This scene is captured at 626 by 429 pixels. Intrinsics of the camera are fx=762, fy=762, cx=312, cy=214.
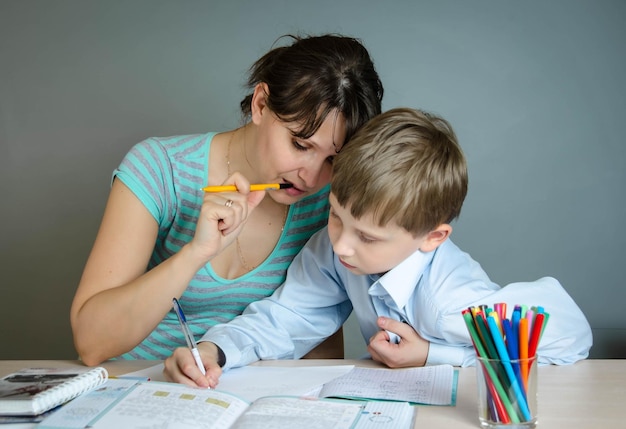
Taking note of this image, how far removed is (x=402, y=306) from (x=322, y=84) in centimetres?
44

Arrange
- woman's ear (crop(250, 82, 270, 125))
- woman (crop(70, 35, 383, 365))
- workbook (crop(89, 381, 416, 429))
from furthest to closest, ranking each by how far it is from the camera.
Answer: woman's ear (crop(250, 82, 270, 125)), woman (crop(70, 35, 383, 365)), workbook (crop(89, 381, 416, 429))

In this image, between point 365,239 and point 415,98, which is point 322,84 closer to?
point 365,239

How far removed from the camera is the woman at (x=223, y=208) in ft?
4.62

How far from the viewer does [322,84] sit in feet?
4.72

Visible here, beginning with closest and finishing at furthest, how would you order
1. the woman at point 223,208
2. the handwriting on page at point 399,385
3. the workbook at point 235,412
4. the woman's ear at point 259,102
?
the workbook at point 235,412, the handwriting on page at point 399,385, the woman at point 223,208, the woman's ear at point 259,102

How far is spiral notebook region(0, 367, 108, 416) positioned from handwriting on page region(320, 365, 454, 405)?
0.36 m

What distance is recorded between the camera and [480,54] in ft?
7.89

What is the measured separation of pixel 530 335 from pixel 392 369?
38 centimetres

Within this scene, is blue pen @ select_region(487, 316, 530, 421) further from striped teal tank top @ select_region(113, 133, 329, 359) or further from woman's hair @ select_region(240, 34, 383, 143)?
striped teal tank top @ select_region(113, 133, 329, 359)

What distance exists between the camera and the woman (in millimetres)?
1409

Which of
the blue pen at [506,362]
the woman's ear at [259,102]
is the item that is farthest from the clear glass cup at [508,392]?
the woman's ear at [259,102]

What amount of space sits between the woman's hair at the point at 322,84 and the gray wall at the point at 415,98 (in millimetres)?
954

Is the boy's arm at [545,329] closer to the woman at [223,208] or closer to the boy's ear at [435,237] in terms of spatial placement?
the boy's ear at [435,237]

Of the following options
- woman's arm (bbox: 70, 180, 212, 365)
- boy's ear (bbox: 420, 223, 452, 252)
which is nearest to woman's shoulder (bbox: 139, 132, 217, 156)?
woman's arm (bbox: 70, 180, 212, 365)
